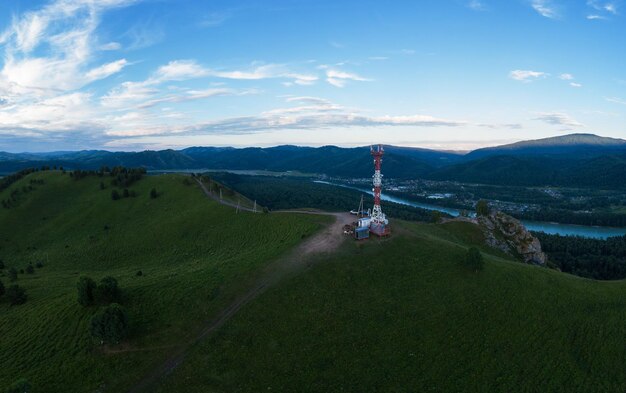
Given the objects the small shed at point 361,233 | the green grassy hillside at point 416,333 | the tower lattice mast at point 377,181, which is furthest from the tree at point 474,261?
the small shed at point 361,233

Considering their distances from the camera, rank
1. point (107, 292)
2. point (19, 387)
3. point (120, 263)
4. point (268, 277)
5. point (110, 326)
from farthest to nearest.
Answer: point (120, 263) → point (268, 277) → point (107, 292) → point (110, 326) → point (19, 387)

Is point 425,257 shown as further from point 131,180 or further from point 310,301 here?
point 131,180

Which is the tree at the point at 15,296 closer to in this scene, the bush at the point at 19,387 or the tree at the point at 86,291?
the tree at the point at 86,291

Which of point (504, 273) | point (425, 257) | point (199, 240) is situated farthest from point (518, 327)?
point (199, 240)

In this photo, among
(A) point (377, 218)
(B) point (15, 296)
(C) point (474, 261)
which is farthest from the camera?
(A) point (377, 218)

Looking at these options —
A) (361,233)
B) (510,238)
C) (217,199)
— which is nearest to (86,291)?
(361,233)

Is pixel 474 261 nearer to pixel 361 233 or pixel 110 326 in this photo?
pixel 361 233
